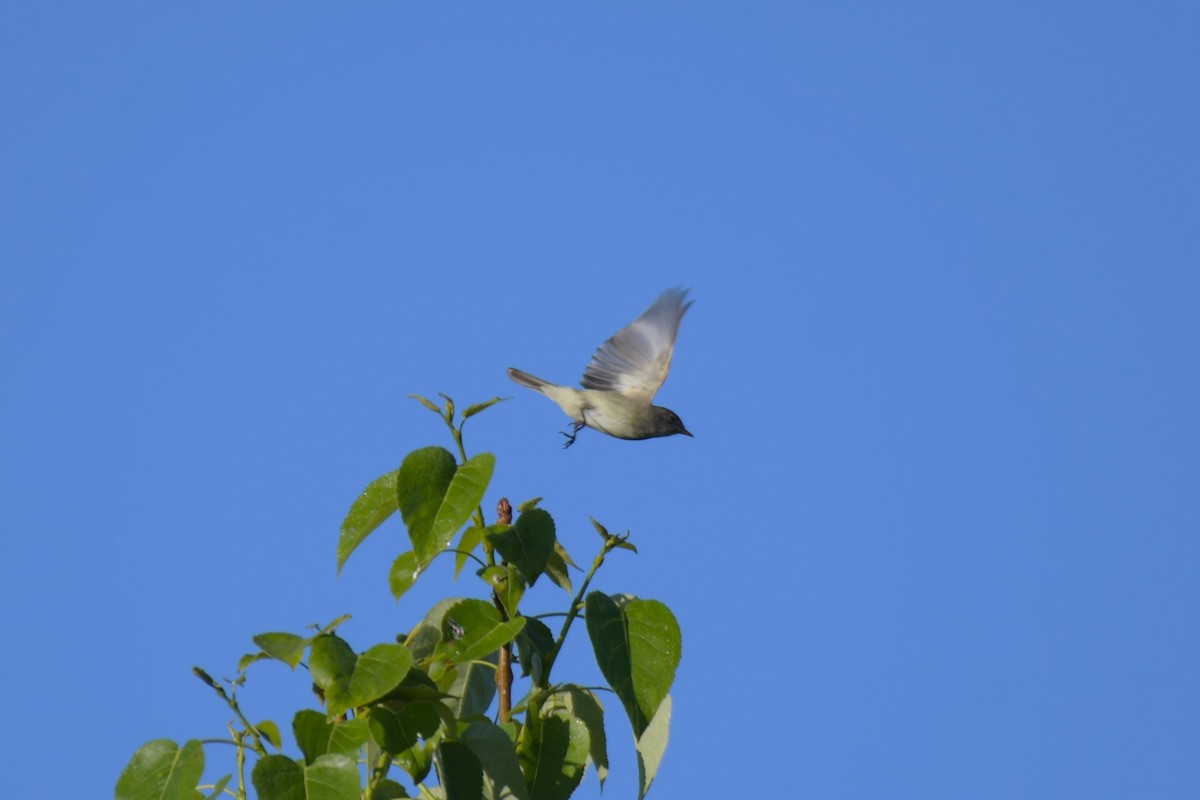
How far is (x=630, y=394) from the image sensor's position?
9594mm

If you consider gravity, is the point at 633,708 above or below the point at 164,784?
above

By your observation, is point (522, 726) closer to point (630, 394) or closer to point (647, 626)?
point (647, 626)

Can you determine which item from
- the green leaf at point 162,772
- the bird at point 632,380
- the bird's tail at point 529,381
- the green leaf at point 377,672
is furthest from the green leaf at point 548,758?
the bird's tail at point 529,381

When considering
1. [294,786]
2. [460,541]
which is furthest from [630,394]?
[294,786]

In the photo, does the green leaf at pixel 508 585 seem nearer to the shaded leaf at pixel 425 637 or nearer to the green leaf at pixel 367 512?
the shaded leaf at pixel 425 637

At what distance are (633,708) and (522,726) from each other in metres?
0.35

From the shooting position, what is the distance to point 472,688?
3.87 metres

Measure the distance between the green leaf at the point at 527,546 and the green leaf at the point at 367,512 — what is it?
41cm

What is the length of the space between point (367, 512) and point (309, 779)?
2.84 feet

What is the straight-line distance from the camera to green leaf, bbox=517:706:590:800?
11.4 feet

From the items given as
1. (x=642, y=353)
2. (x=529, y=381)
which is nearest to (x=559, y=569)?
(x=642, y=353)

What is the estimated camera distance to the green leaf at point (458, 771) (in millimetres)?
3223

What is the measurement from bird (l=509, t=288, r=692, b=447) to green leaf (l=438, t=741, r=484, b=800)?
20.3 ft

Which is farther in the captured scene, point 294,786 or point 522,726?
point 522,726
